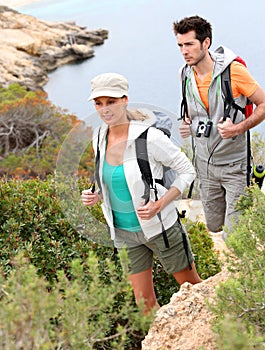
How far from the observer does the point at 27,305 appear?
1868mm

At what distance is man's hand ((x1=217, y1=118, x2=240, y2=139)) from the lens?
12.3 ft

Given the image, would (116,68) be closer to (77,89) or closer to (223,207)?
(77,89)

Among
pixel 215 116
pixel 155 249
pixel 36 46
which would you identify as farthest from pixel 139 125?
pixel 36 46

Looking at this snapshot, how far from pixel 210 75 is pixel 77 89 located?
2742 centimetres

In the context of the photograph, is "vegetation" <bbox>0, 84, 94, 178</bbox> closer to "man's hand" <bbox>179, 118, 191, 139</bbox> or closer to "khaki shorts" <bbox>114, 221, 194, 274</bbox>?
"man's hand" <bbox>179, 118, 191, 139</bbox>

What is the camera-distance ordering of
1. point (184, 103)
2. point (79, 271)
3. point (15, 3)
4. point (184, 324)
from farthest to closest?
point (15, 3) < point (184, 103) < point (184, 324) < point (79, 271)

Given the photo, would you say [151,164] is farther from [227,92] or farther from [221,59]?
[221,59]

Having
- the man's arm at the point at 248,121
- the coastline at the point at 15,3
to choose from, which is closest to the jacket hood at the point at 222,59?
the man's arm at the point at 248,121

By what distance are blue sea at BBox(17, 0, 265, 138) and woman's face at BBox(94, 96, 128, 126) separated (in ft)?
52.2

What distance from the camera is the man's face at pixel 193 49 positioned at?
12.8 ft

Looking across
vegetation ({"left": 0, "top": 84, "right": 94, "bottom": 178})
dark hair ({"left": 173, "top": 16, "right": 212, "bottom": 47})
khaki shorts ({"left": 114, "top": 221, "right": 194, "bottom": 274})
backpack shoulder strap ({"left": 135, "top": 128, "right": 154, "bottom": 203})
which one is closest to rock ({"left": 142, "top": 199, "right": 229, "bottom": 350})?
khaki shorts ({"left": 114, "top": 221, "right": 194, "bottom": 274})

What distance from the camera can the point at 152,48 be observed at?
34562mm

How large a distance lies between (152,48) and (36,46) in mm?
6168

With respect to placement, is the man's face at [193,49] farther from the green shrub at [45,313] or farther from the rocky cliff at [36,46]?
the rocky cliff at [36,46]
